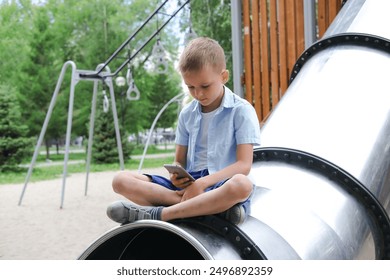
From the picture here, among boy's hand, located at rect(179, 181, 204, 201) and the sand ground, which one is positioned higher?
boy's hand, located at rect(179, 181, 204, 201)

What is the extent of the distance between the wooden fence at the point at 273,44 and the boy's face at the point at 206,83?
2.39m

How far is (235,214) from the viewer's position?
1518 mm

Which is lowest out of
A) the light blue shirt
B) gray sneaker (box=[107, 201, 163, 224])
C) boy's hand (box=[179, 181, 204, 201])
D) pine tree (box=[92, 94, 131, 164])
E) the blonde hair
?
pine tree (box=[92, 94, 131, 164])

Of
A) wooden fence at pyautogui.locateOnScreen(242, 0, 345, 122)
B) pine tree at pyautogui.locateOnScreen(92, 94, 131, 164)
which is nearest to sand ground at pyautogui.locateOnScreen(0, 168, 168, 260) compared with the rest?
wooden fence at pyautogui.locateOnScreen(242, 0, 345, 122)

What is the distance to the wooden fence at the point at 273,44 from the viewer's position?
4.27 m

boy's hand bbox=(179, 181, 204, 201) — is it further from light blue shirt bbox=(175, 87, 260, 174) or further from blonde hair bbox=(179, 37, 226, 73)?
blonde hair bbox=(179, 37, 226, 73)

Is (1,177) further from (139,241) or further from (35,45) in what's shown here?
(139,241)

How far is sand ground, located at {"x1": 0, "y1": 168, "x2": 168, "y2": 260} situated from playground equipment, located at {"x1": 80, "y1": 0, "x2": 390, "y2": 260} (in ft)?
3.89

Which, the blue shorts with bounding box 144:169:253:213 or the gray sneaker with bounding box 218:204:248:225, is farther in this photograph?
the blue shorts with bounding box 144:169:253:213

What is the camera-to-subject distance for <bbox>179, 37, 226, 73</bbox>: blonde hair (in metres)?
1.67

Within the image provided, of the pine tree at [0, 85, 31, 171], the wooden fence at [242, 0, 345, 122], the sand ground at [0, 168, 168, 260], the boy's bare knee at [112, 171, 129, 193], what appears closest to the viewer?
the boy's bare knee at [112, 171, 129, 193]

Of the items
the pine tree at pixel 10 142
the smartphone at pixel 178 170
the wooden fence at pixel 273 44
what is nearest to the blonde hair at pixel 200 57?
the smartphone at pixel 178 170
